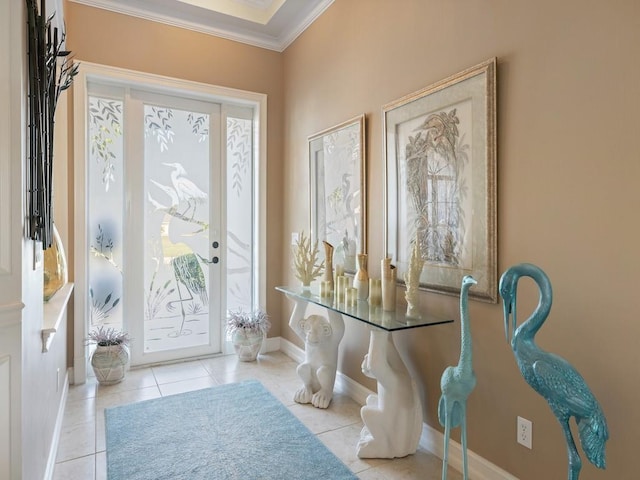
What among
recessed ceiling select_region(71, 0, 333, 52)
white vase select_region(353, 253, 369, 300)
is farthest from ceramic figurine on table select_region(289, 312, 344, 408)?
recessed ceiling select_region(71, 0, 333, 52)

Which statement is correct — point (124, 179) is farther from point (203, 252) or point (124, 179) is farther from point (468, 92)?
point (468, 92)

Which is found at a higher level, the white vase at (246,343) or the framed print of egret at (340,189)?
the framed print of egret at (340,189)

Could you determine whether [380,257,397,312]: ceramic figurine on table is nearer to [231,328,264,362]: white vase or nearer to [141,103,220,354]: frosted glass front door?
[231,328,264,362]: white vase

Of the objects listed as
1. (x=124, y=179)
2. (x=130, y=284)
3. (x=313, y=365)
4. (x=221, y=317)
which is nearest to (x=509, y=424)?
(x=313, y=365)

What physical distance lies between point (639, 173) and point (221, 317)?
3.35 metres

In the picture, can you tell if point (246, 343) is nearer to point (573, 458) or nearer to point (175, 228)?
point (175, 228)

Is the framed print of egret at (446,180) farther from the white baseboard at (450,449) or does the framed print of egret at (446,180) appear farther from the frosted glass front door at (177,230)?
the frosted glass front door at (177,230)

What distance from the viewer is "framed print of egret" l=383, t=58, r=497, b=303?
1.87 meters

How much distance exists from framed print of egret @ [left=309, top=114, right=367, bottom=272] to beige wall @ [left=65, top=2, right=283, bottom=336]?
2.17 feet

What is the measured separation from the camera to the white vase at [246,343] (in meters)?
3.58

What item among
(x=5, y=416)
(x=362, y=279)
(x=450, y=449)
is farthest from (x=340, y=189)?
(x=5, y=416)

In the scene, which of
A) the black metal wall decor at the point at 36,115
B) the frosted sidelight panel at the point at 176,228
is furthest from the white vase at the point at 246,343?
the black metal wall decor at the point at 36,115

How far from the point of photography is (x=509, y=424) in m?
1.80

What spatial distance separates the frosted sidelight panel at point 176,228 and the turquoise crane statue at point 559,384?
9.61ft
